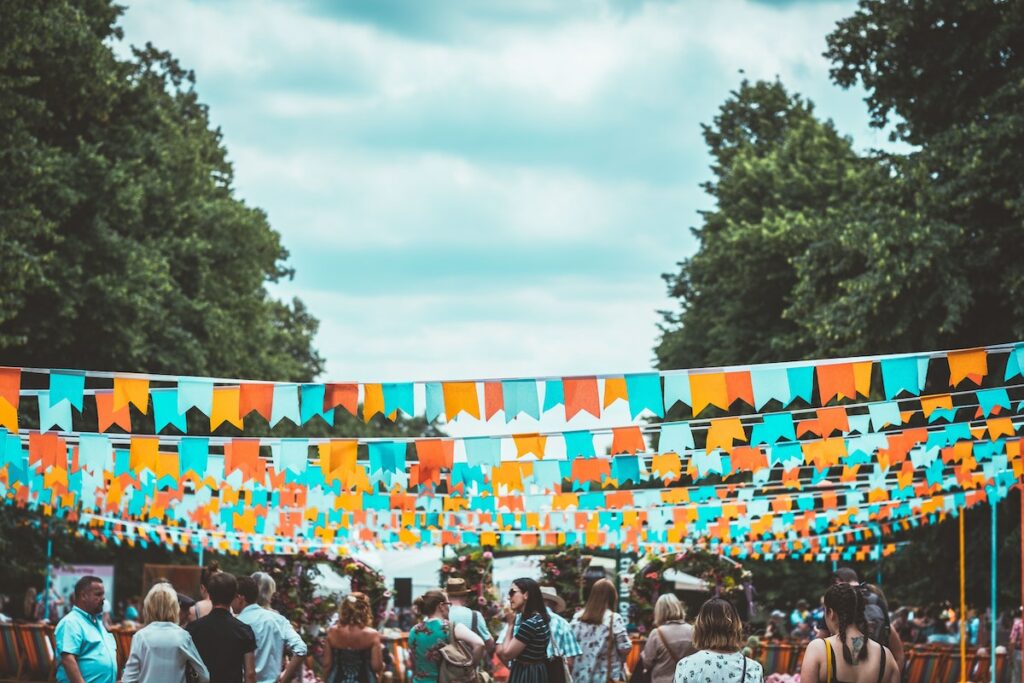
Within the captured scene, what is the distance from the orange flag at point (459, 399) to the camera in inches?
362

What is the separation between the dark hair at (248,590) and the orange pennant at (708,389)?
3.31m

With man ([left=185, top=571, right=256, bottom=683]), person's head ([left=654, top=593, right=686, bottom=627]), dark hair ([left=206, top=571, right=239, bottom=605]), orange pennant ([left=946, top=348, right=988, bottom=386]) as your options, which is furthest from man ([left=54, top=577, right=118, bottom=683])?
orange pennant ([left=946, top=348, right=988, bottom=386])

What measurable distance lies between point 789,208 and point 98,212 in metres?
16.1

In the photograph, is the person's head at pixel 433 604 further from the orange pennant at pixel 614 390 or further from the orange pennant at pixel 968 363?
the orange pennant at pixel 968 363

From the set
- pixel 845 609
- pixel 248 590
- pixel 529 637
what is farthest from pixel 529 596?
pixel 845 609

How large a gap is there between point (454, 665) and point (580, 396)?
2.14 m

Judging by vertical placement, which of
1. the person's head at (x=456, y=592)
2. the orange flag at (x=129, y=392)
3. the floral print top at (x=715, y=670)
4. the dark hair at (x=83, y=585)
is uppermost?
the orange flag at (x=129, y=392)

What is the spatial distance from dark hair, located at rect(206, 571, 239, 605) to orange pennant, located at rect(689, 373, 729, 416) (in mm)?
3272

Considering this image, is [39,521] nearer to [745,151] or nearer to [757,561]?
[757,561]

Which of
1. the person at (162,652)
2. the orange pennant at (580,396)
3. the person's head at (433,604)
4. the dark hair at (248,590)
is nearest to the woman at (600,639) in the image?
the person's head at (433,604)

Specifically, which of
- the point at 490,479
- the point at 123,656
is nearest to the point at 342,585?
the point at 123,656

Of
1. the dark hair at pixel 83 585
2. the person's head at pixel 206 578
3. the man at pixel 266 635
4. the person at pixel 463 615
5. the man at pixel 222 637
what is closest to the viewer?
the man at pixel 222 637

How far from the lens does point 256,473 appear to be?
12570 millimetres

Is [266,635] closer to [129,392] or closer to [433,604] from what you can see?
[433,604]
